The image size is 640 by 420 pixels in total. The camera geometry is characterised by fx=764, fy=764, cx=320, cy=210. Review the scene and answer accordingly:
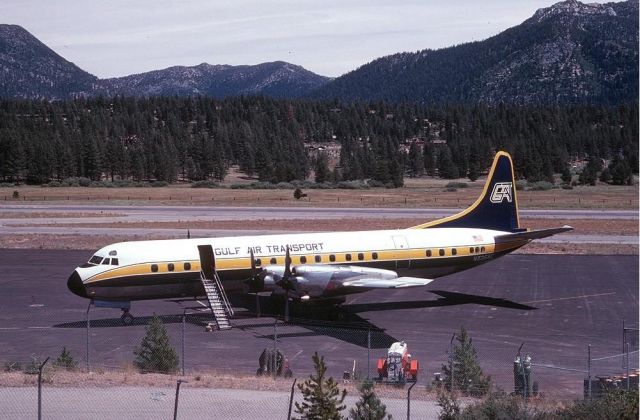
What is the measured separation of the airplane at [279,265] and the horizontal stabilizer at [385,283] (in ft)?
0.14

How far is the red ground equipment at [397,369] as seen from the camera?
948 inches

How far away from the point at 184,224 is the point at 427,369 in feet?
165

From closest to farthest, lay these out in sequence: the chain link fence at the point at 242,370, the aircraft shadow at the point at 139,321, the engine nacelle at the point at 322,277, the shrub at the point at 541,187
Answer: the chain link fence at the point at 242,370
the engine nacelle at the point at 322,277
the aircraft shadow at the point at 139,321
the shrub at the point at 541,187

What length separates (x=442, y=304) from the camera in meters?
38.1

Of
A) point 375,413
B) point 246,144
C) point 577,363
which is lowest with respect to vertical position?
point 577,363

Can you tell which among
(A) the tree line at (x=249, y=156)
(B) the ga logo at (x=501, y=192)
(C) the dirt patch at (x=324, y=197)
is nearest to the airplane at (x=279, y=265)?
(B) the ga logo at (x=501, y=192)

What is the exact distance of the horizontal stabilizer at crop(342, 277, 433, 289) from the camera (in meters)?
31.8

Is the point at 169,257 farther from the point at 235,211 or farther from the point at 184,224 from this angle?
the point at 235,211

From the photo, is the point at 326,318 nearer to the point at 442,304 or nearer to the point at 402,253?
the point at 402,253

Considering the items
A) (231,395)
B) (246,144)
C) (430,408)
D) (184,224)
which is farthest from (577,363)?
(246,144)

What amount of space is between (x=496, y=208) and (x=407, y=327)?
11216 millimetres

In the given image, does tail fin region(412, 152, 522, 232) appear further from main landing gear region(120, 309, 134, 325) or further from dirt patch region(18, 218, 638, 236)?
dirt patch region(18, 218, 638, 236)

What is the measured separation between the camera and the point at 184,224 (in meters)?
73.3

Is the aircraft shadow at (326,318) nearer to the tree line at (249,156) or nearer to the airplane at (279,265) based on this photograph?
the airplane at (279,265)
